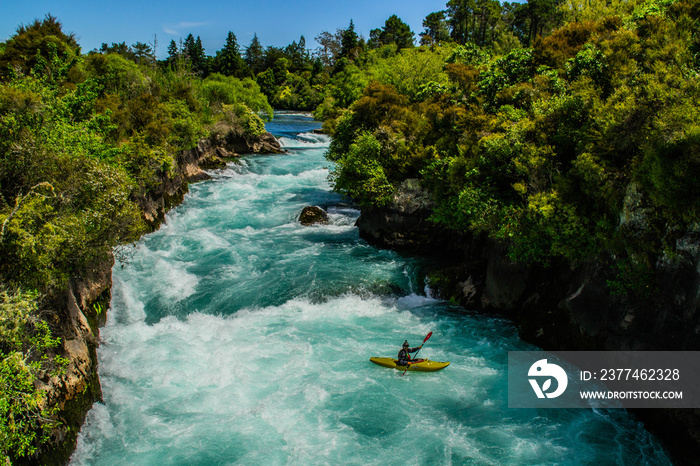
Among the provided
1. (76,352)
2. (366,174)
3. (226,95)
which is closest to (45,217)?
(76,352)

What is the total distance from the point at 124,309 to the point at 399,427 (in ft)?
36.7

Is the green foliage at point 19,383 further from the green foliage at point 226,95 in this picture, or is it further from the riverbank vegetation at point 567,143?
the green foliage at point 226,95

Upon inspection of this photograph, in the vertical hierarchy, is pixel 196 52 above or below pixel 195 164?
above

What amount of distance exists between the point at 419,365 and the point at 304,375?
3516 mm

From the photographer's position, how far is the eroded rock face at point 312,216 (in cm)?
2647

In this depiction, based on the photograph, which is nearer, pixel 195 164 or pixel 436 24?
pixel 195 164

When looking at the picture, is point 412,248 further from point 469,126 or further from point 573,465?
point 573,465

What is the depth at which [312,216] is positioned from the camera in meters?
26.6

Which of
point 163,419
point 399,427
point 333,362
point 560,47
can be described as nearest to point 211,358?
point 163,419

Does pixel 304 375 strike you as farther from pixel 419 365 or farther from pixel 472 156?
pixel 472 156

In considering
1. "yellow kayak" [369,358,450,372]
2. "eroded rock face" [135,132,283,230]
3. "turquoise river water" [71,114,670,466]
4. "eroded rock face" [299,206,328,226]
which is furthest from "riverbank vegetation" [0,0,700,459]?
"yellow kayak" [369,358,450,372]

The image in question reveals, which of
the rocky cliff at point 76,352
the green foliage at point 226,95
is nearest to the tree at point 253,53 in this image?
the green foliage at point 226,95

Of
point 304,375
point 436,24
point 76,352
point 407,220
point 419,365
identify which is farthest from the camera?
point 436,24

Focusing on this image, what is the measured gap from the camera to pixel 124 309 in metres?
16.2
